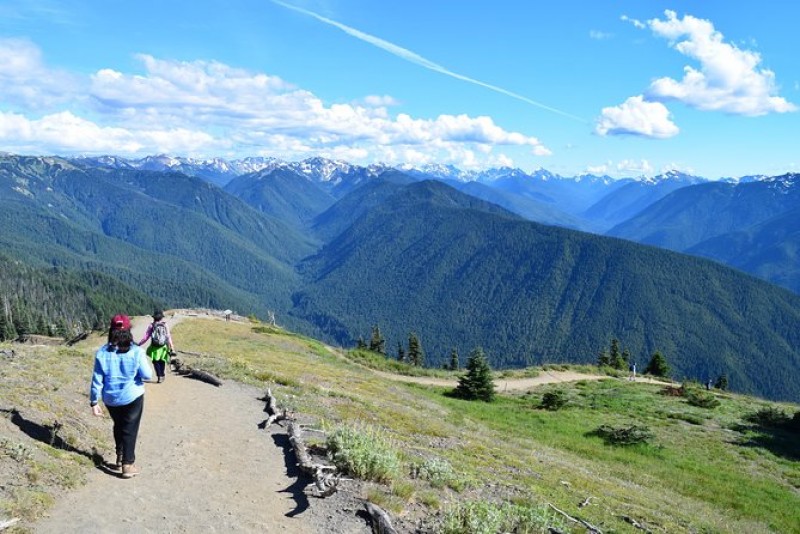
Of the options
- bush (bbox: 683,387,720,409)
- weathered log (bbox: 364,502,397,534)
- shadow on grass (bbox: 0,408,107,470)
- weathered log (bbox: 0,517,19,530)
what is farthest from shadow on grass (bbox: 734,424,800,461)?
weathered log (bbox: 0,517,19,530)

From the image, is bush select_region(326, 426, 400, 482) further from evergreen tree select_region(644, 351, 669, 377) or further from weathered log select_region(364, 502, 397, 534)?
evergreen tree select_region(644, 351, 669, 377)

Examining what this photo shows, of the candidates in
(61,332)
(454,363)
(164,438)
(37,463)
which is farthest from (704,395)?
(61,332)

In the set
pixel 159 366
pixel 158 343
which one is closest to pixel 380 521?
pixel 158 343

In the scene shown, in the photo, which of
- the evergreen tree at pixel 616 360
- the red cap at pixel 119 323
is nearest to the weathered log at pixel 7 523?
the red cap at pixel 119 323

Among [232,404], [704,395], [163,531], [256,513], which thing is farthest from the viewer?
[704,395]

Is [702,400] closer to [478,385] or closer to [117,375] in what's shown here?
[478,385]

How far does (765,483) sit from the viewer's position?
2414cm

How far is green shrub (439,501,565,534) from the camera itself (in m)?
9.45

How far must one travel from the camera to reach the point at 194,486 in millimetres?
11047

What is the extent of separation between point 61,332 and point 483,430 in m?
126

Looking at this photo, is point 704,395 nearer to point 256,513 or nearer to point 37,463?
point 256,513

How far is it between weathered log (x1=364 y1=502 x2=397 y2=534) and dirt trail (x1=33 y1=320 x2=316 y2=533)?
3.82 ft

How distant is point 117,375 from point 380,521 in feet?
19.6

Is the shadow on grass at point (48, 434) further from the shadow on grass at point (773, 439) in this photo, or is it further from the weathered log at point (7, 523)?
the shadow on grass at point (773, 439)
